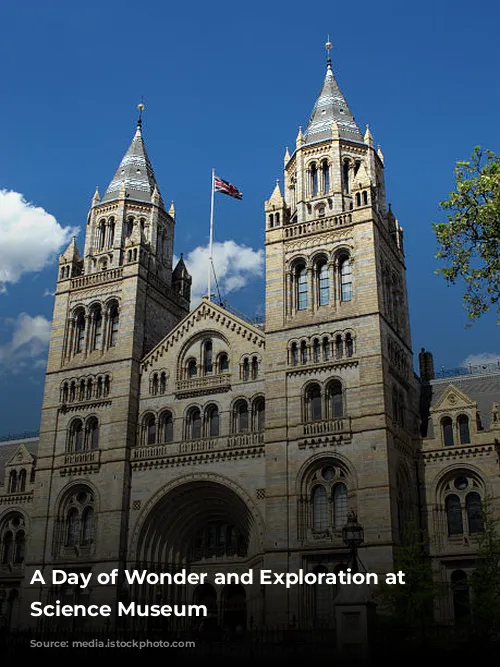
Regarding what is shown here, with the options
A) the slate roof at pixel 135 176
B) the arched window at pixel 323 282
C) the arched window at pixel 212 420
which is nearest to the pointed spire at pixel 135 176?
the slate roof at pixel 135 176

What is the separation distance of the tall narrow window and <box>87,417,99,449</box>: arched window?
15.1 meters

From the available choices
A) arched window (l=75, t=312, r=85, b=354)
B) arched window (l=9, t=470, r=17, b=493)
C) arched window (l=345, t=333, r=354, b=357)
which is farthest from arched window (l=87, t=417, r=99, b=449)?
arched window (l=345, t=333, r=354, b=357)

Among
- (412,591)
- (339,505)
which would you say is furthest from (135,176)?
(412,591)

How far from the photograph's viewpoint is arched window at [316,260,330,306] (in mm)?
45719

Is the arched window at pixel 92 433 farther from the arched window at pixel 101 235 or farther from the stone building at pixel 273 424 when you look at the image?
the arched window at pixel 101 235

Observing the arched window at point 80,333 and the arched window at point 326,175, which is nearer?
the arched window at point 326,175

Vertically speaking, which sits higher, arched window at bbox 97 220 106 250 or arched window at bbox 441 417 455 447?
arched window at bbox 97 220 106 250

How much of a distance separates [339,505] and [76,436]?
60.9ft

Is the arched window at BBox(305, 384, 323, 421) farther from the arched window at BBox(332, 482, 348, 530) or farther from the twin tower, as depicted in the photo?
the arched window at BBox(332, 482, 348, 530)

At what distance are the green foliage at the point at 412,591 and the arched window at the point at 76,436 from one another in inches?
866

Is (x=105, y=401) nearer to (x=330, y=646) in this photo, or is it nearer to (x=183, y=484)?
(x=183, y=484)

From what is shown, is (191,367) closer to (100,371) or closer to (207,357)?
(207,357)

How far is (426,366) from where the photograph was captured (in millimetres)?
54781

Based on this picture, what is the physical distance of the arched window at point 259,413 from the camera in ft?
149
